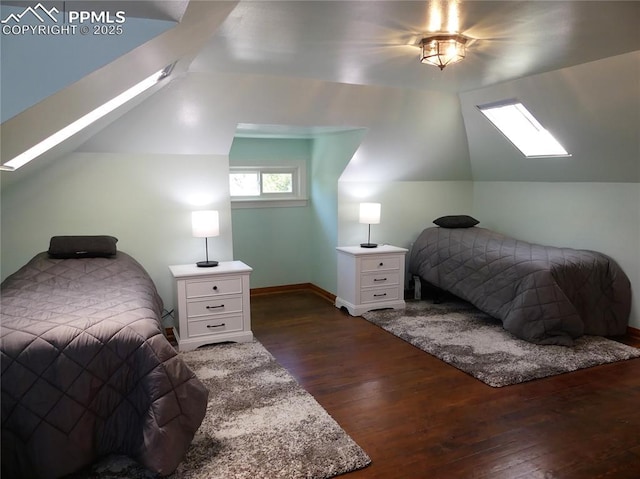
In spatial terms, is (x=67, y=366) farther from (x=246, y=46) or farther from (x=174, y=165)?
(x=174, y=165)

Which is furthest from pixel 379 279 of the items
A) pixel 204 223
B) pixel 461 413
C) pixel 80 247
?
pixel 80 247

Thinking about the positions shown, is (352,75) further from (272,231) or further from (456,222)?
(272,231)

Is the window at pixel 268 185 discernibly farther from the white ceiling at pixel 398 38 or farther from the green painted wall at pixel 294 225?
the white ceiling at pixel 398 38

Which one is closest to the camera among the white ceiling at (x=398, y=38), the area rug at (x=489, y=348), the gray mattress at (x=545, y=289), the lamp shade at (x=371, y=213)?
the white ceiling at (x=398, y=38)

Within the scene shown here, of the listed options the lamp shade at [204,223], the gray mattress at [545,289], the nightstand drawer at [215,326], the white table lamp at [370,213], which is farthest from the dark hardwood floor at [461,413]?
the white table lamp at [370,213]

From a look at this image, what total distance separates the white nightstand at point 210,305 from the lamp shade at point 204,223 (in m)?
0.28

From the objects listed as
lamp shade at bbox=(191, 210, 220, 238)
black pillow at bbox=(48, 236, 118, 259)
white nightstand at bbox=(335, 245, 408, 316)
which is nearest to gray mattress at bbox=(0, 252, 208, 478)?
black pillow at bbox=(48, 236, 118, 259)

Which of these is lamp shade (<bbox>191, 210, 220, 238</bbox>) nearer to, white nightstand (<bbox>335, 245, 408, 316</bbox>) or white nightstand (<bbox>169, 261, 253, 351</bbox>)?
white nightstand (<bbox>169, 261, 253, 351</bbox>)

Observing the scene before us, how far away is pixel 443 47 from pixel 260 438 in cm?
225

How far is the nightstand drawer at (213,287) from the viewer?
333cm

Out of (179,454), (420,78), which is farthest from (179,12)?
(420,78)

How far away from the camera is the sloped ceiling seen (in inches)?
72.7

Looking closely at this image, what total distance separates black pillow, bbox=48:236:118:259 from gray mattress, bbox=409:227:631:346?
2993 millimetres

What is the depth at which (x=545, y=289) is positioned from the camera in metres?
3.33
